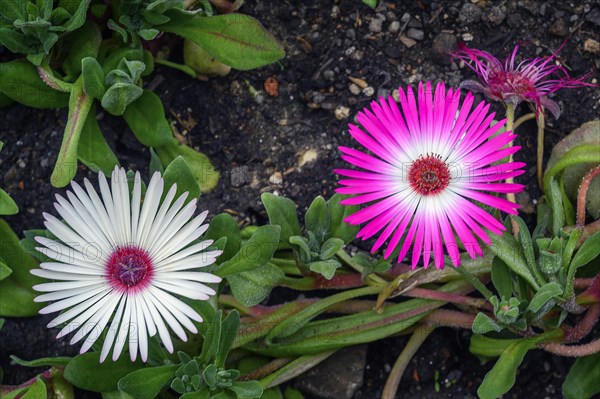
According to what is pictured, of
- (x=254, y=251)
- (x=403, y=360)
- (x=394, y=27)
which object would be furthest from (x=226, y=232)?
(x=394, y=27)

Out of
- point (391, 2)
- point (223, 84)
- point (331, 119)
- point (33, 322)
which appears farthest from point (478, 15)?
point (33, 322)

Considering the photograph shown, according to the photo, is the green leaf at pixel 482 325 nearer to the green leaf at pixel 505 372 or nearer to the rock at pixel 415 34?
the green leaf at pixel 505 372

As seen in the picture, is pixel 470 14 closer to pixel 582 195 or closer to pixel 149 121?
pixel 582 195

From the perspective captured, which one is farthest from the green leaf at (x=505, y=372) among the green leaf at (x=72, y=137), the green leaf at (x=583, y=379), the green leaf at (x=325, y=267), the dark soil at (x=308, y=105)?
the green leaf at (x=72, y=137)

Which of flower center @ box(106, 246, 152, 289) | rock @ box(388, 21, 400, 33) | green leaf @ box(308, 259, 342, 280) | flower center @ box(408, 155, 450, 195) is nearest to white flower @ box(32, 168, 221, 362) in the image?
flower center @ box(106, 246, 152, 289)

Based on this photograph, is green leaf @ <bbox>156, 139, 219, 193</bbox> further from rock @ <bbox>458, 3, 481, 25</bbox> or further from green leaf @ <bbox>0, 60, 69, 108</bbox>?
rock @ <bbox>458, 3, 481, 25</bbox>

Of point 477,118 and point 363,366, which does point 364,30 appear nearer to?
point 477,118
